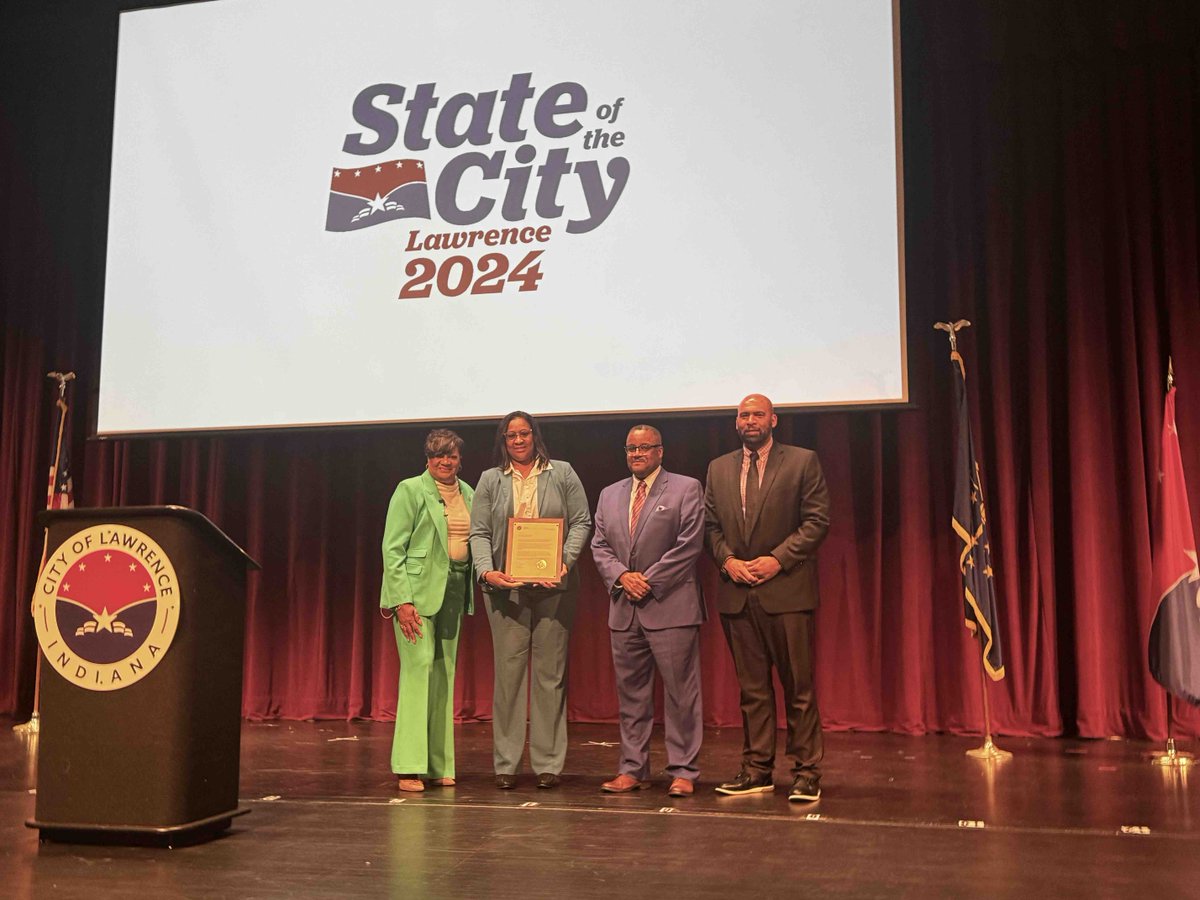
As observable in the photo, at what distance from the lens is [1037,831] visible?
3.64 m

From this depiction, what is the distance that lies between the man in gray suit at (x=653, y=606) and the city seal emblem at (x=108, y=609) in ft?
5.83

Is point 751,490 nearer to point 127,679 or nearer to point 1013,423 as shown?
point 127,679

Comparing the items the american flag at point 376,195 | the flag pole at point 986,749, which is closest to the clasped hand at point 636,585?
the flag pole at point 986,749

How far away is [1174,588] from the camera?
5504 mm

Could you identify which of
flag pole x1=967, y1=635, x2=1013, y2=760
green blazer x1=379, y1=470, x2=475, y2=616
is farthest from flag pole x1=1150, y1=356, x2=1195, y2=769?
green blazer x1=379, y1=470, x2=475, y2=616

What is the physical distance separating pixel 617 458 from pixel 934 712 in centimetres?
226

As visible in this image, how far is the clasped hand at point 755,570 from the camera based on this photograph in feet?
14.3

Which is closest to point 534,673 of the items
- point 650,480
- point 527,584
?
point 527,584

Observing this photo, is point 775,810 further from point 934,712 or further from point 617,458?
point 617,458

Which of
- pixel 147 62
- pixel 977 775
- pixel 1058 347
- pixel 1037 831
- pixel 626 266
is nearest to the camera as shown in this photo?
pixel 1037 831

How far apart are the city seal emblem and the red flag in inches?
170

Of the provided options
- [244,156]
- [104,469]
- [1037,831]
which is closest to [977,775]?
[1037,831]

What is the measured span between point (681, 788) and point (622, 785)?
23cm

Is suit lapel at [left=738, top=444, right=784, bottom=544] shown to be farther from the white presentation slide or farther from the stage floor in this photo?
the white presentation slide
